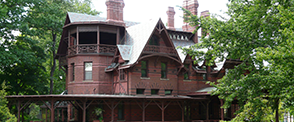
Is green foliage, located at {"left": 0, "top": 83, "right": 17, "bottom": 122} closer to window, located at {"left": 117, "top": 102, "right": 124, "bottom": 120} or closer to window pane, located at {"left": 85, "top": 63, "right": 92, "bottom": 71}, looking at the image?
window pane, located at {"left": 85, "top": 63, "right": 92, "bottom": 71}

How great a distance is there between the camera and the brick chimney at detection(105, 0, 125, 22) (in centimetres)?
3133

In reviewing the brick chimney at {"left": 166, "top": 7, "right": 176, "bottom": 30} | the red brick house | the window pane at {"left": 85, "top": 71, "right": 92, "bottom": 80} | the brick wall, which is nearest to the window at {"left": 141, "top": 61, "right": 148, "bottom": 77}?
the red brick house

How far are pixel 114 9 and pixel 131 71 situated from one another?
722 centimetres

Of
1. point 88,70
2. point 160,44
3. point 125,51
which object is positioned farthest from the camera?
point 88,70

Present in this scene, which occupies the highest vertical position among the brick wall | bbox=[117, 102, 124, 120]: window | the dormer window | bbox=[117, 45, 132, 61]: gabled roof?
the dormer window

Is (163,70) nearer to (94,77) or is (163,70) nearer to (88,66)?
(94,77)

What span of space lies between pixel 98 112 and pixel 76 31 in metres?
8.25

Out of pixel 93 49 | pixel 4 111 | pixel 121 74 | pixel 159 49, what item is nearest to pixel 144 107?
pixel 121 74

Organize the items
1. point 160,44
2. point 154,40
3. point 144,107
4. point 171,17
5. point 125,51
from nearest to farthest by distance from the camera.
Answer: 1. point 144,107
2. point 125,51
3. point 160,44
4. point 154,40
5. point 171,17

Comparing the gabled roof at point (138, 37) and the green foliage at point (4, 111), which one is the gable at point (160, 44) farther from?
the green foliage at point (4, 111)

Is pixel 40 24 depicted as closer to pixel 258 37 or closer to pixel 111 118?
pixel 111 118

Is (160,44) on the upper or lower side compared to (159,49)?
upper

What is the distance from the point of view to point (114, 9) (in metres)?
31.9

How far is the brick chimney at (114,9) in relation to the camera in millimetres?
31327
